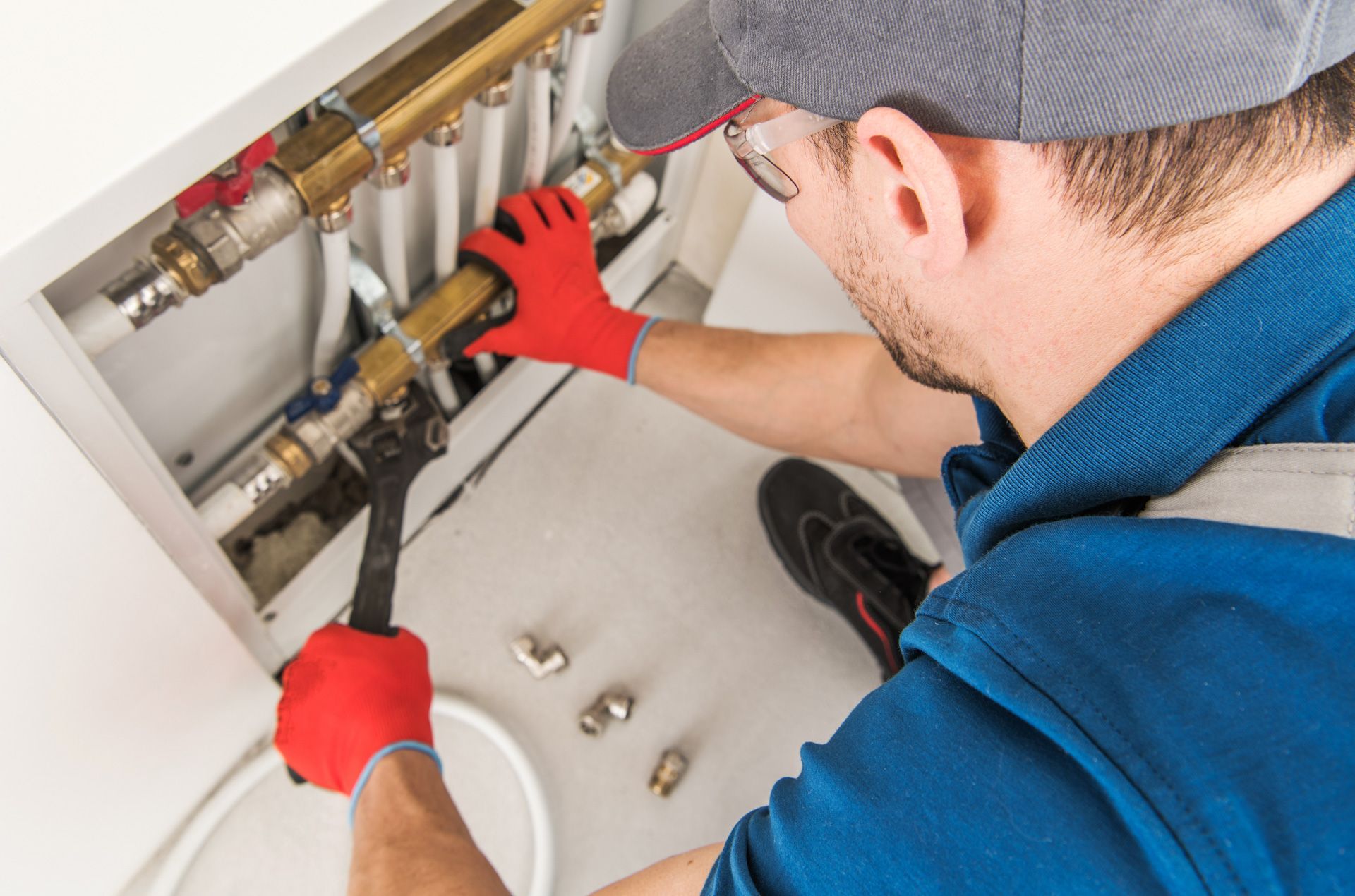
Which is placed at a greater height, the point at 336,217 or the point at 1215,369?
the point at 336,217

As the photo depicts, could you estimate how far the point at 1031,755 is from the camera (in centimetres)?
37

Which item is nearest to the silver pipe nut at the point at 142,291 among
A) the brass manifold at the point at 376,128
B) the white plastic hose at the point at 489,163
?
the brass manifold at the point at 376,128

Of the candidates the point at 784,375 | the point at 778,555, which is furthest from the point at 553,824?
the point at 784,375

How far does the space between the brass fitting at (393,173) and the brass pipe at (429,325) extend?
18cm

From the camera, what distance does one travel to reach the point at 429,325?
849 millimetres

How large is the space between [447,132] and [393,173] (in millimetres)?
62

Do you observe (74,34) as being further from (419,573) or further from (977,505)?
(419,573)

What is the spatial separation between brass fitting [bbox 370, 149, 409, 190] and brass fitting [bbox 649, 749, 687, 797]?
2.47 ft

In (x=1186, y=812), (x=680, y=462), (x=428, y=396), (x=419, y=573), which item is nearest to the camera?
(x=1186, y=812)

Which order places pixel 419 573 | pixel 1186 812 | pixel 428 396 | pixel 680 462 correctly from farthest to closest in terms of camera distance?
1. pixel 680 462
2. pixel 419 573
3. pixel 428 396
4. pixel 1186 812

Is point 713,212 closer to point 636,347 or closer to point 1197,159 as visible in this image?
point 636,347

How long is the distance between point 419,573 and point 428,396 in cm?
32

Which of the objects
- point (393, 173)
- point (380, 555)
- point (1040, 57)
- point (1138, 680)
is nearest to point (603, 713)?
point (380, 555)

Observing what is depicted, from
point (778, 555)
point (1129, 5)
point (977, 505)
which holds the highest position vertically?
point (1129, 5)
